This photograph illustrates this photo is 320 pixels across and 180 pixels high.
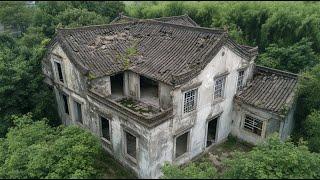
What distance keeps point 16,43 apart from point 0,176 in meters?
19.8

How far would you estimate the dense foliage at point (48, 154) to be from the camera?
49.5 feet

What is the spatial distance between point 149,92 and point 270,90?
9881 mm

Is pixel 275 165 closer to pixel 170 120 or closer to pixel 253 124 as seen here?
pixel 170 120

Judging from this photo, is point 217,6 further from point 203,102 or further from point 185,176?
point 185,176

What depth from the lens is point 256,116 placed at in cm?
2358

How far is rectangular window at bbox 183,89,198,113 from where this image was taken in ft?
66.9

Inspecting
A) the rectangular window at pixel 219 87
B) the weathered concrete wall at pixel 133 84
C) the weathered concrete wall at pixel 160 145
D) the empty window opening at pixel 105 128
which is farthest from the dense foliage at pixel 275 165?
the empty window opening at pixel 105 128

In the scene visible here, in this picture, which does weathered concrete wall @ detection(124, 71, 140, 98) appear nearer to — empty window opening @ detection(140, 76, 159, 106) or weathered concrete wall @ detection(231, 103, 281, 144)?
empty window opening @ detection(140, 76, 159, 106)

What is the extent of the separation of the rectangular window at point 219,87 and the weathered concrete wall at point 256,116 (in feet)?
7.46

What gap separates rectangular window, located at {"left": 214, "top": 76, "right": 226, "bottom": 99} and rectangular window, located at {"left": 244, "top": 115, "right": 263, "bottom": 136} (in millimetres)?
3289

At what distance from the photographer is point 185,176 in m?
13.0

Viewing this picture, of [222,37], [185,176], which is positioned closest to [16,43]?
[222,37]

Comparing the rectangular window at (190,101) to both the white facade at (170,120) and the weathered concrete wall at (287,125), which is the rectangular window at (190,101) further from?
the weathered concrete wall at (287,125)

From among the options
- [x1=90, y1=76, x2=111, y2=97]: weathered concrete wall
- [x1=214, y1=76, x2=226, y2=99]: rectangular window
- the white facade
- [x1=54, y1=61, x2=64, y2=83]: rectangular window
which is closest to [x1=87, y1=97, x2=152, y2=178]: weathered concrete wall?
the white facade
